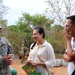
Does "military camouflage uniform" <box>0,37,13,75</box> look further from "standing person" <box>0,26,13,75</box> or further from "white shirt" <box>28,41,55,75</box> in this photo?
"white shirt" <box>28,41,55,75</box>

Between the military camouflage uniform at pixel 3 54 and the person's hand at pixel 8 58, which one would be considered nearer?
the person's hand at pixel 8 58

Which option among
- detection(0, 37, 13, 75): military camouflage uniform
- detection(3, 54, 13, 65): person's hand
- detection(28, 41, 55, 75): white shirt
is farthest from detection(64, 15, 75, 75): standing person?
detection(0, 37, 13, 75): military camouflage uniform

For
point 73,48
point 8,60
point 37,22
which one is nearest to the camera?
point 73,48

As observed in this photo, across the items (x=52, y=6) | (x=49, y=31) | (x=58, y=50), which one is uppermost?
(x=52, y=6)

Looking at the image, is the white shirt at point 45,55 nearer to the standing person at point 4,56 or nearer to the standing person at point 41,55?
the standing person at point 41,55

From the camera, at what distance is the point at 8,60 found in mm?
3336

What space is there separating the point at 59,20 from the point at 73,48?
1414 centimetres

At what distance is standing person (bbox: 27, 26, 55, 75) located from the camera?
134 inches

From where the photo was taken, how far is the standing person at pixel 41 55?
3.42 meters

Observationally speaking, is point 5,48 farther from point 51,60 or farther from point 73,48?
point 73,48

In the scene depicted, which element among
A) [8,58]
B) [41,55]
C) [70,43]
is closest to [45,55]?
[41,55]

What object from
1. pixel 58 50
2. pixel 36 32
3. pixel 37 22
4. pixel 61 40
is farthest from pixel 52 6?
pixel 36 32

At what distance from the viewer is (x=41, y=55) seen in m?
3.41

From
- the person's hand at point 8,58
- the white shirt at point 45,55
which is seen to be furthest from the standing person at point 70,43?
the person's hand at point 8,58
